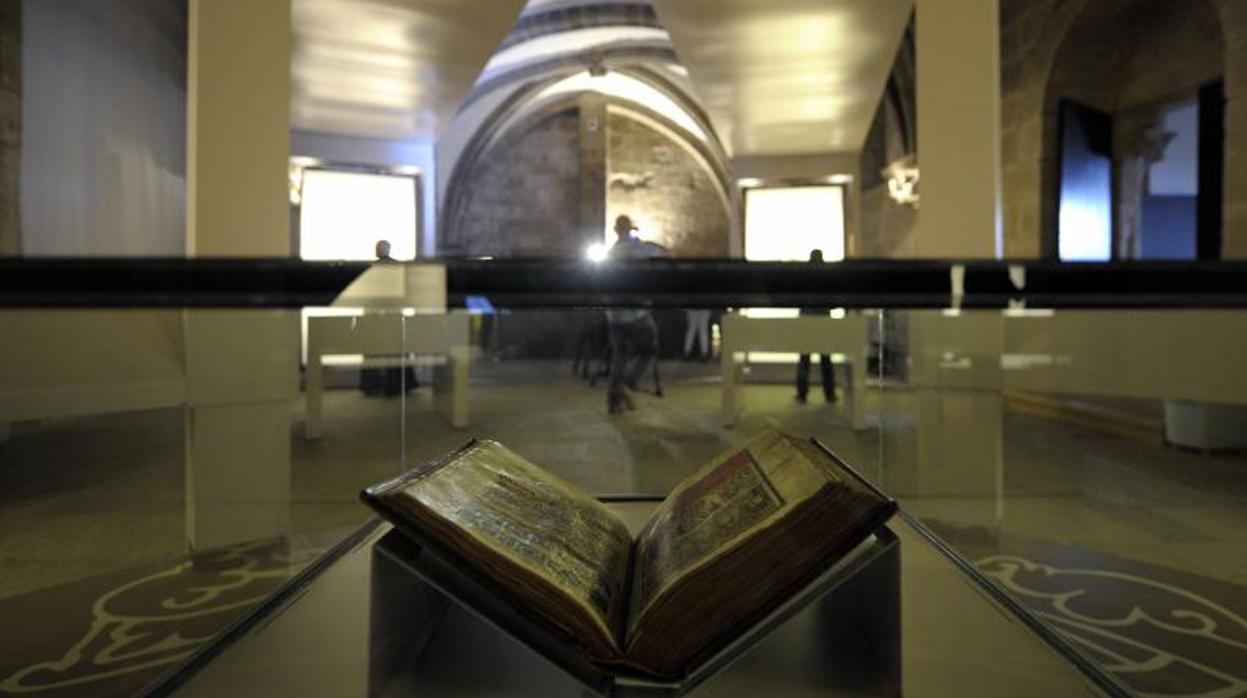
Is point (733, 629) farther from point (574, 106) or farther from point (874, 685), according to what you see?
point (574, 106)

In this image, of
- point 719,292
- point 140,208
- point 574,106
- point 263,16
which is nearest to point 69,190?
point 140,208

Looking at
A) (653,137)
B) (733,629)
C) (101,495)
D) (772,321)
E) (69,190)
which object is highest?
(653,137)

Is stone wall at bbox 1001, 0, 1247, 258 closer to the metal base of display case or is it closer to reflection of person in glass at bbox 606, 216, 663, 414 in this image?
reflection of person in glass at bbox 606, 216, 663, 414

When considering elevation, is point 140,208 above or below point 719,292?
above

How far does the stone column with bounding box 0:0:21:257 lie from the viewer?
5.27m

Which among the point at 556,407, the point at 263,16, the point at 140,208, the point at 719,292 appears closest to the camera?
the point at 719,292

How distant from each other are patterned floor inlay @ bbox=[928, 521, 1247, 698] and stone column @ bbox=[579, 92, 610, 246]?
18.6 meters

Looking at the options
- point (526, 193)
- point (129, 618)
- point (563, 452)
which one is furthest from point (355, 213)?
point (526, 193)

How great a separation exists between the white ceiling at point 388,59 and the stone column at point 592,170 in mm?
11212

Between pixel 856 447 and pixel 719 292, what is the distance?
1401mm

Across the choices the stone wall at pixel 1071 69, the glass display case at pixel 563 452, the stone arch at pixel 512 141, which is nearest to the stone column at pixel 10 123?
the glass display case at pixel 563 452

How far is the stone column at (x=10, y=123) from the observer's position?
5.27 meters

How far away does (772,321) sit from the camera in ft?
5.31

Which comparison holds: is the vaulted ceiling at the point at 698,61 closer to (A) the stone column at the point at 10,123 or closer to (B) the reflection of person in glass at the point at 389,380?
(A) the stone column at the point at 10,123
